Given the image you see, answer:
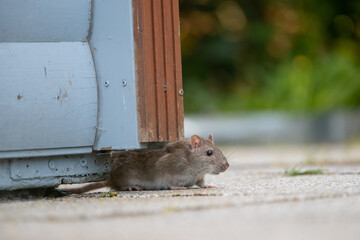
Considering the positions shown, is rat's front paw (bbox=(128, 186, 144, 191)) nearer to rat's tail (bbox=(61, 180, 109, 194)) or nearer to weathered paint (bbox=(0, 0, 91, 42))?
rat's tail (bbox=(61, 180, 109, 194))

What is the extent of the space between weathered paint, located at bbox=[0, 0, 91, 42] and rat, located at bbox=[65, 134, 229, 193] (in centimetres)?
134

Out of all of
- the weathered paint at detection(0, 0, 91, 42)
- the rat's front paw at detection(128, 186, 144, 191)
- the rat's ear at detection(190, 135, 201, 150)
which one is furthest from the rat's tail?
the weathered paint at detection(0, 0, 91, 42)

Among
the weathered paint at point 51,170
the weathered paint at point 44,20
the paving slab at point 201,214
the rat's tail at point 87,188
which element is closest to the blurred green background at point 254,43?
the rat's tail at point 87,188

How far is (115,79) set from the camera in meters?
4.54

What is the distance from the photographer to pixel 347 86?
1376 cm

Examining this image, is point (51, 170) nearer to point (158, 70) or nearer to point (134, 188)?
point (158, 70)

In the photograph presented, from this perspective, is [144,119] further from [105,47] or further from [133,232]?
[133,232]

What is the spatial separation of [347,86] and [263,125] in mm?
2584

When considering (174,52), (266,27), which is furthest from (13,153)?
(266,27)

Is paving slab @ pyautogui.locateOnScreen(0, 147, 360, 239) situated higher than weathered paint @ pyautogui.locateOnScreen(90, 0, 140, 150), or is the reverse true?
weathered paint @ pyautogui.locateOnScreen(90, 0, 140, 150)

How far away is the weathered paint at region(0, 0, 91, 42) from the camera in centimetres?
432

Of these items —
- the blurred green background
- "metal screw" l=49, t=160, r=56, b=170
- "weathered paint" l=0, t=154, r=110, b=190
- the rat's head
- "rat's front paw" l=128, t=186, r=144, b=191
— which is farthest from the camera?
the blurred green background

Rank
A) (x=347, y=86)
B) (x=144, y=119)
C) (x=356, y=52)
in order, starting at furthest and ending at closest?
Result: (x=356, y=52), (x=347, y=86), (x=144, y=119)

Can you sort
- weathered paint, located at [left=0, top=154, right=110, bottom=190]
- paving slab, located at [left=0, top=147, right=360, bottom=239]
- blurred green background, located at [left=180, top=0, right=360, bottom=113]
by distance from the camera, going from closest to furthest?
1. paving slab, located at [left=0, top=147, right=360, bottom=239]
2. weathered paint, located at [left=0, top=154, right=110, bottom=190]
3. blurred green background, located at [left=180, top=0, right=360, bottom=113]
